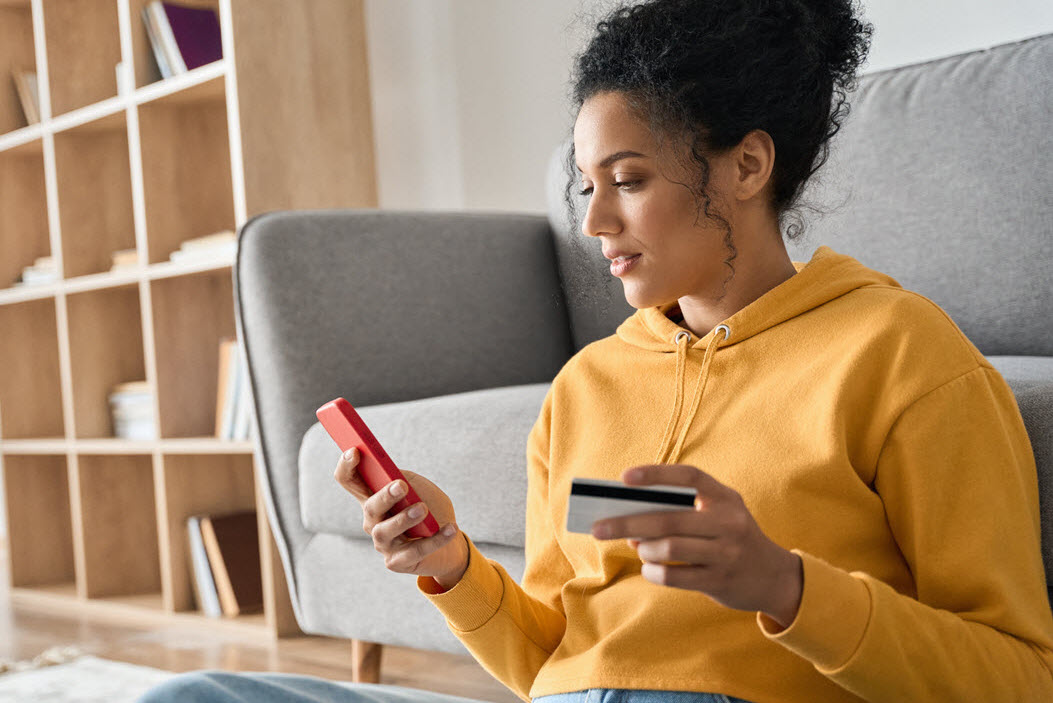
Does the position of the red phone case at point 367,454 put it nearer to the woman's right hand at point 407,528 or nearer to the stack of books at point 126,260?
the woman's right hand at point 407,528

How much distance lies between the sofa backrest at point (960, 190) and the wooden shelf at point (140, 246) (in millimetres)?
1123

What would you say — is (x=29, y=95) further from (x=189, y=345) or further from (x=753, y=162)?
(x=753, y=162)

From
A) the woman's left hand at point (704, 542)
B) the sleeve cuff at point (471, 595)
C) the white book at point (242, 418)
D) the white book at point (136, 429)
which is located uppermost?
the woman's left hand at point (704, 542)

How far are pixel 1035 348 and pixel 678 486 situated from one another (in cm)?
100

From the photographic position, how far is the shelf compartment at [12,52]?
320cm

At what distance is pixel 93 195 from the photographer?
115 inches

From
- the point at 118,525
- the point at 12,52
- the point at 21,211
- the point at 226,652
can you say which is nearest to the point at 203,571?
the point at 226,652

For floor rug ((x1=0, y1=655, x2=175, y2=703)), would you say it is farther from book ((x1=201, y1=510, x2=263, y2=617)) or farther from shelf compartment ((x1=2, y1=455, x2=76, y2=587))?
shelf compartment ((x1=2, y1=455, x2=76, y2=587))

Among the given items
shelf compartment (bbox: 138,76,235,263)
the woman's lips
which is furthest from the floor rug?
the woman's lips

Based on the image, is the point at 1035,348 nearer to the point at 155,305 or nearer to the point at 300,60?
the point at 300,60

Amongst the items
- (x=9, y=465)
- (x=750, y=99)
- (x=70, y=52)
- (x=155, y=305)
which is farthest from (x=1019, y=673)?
(x=9, y=465)

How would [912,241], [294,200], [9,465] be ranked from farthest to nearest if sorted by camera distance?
[9,465]
[294,200]
[912,241]

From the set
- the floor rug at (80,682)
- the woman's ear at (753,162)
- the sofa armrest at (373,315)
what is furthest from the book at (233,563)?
the woman's ear at (753,162)

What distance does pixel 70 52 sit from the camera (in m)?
2.87
